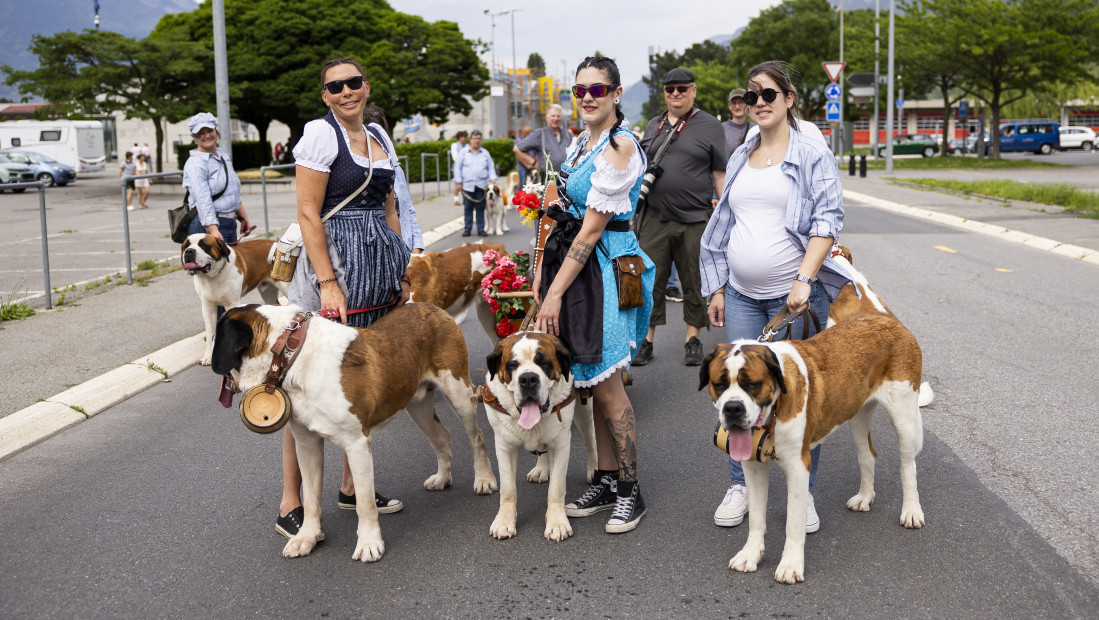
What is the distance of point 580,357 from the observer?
4.52 m

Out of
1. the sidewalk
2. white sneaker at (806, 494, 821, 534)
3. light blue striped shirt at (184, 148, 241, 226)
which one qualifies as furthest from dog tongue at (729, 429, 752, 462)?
light blue striped shirt at (184, 148, 241, 226)

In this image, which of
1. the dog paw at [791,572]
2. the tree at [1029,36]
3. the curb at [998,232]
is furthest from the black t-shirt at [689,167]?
the tree at [1029,36]

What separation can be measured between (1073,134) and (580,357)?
72.7m

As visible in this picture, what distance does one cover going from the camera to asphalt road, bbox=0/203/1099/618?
3.92 meters

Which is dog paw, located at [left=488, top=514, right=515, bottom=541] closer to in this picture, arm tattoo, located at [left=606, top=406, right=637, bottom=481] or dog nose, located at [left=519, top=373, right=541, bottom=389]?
arm tattoo, located at [left=606, top=406, right=637, bottom=481]

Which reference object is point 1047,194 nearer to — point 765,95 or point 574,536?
point 765,95

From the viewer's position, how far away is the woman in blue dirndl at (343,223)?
4.41 m

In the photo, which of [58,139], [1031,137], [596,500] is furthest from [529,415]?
[1031,137]

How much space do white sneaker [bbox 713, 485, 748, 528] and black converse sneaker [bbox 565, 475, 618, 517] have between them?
1.80 ft

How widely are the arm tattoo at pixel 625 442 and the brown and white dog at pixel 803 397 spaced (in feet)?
2.32

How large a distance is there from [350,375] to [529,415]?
82cm

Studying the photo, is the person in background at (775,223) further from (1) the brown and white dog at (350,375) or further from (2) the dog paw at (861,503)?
(1) the brown and white dog at (350,375)

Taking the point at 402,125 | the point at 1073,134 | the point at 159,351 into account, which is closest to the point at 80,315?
the point at 159,351

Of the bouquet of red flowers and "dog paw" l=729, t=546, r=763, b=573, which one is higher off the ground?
the bouquet of red flowers
